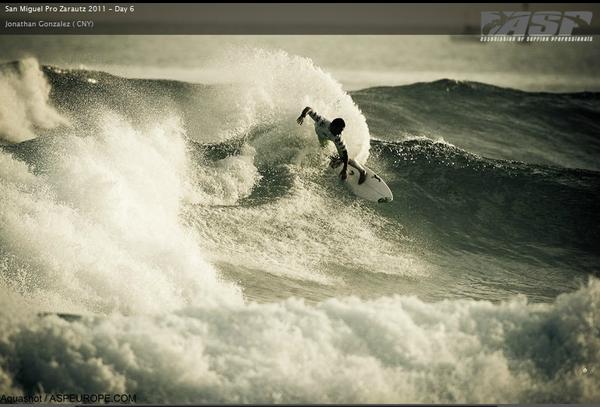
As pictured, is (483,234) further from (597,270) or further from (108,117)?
(108,117)

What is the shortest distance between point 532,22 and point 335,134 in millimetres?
2381

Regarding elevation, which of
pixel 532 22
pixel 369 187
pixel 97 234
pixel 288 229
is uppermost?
pixel 532 22

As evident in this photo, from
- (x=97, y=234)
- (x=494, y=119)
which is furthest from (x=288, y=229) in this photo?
(x=494, y=119)

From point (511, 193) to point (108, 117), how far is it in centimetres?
529

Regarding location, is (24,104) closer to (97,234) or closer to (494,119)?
(97,234)

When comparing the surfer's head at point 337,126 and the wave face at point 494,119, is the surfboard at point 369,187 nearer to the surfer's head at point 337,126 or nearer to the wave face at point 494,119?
the surfer's head at point 337,126

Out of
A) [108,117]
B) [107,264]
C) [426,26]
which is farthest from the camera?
[108,117]

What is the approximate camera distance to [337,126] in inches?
250

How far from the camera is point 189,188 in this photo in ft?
19.6

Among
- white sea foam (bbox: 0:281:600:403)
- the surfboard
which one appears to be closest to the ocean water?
white sea foam (bbox: 0:281:600:403)

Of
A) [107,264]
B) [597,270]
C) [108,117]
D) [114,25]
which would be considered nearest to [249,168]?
[108,117]

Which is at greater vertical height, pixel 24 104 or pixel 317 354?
pixel 24 104

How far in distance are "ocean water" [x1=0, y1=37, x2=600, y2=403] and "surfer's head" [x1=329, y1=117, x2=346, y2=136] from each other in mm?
593

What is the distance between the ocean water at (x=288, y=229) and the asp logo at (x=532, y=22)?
2.24ft
